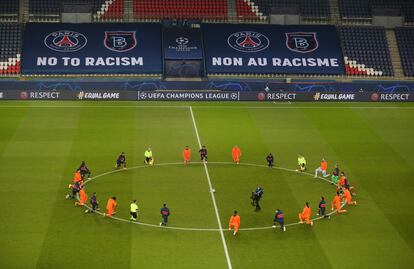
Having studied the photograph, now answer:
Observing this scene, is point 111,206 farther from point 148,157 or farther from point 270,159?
point 270,159

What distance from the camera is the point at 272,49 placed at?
247ft

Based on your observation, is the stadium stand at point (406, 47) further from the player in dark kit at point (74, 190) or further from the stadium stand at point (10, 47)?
the player in dark kit at point (74, 190)

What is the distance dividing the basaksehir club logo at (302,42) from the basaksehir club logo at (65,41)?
21720 millimetres

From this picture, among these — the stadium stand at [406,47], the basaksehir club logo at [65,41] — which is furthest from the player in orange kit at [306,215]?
the basaksehir club logo at [65,41]

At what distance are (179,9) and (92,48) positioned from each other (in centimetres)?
1120

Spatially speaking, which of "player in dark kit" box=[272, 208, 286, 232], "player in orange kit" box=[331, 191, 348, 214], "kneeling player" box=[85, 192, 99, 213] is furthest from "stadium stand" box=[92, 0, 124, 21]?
"player in dark kit" box=[272, 208, 286, 232]

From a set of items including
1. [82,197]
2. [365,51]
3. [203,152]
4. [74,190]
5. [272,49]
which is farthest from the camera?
[365,51]

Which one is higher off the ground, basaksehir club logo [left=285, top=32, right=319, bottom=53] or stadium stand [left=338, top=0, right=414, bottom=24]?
stadium stand [left=338, top=0, right=414, bottom=24]

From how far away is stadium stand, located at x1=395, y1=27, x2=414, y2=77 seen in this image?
245ft

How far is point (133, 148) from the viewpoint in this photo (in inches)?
1948

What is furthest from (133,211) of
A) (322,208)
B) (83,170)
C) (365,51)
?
(365,51)

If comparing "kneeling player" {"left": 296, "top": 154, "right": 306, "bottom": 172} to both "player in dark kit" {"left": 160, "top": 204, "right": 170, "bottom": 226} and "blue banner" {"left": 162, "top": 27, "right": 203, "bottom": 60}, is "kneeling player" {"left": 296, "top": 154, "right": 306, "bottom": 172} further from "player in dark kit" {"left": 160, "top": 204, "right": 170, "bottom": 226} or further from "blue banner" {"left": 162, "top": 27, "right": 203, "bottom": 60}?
"blue banner" {"left": 162, "top": 27, "right": 203, "bottom": 60}

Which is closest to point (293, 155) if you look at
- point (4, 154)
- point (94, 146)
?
point (94, 146)

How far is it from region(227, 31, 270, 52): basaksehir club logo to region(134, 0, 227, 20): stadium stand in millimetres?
3510
